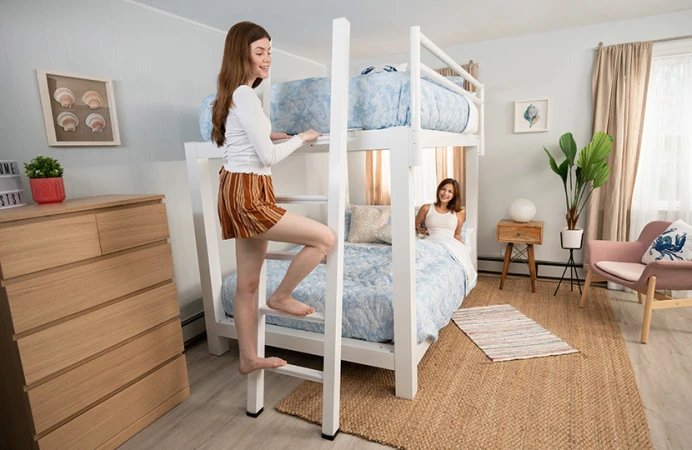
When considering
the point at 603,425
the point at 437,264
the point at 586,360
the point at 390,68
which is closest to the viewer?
the point at 603,425

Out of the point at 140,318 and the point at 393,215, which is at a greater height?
the point at 393,215

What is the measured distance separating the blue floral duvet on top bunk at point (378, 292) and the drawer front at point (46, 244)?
113 centimetres

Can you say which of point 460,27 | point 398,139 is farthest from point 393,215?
point 460,27

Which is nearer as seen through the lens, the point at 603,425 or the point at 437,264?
the point at 603,425

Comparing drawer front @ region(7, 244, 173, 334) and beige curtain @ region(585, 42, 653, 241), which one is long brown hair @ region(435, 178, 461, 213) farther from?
drawer front @ region(7, 244, 173, 334)

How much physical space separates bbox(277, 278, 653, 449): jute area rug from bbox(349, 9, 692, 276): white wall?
158cm

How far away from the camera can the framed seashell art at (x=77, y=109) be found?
2.29 m

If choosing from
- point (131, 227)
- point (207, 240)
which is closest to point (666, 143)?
point (207, 240)

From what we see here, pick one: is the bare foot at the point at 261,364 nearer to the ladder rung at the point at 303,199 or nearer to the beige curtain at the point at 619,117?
the ladder rung at the point at 303,199

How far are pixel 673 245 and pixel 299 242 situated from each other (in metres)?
2.81

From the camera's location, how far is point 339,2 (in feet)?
9.34

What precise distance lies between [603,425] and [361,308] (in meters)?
1.34

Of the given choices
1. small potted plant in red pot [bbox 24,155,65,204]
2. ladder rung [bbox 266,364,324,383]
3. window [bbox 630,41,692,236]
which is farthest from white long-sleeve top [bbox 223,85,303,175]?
window [bbox 630,41,692,236]

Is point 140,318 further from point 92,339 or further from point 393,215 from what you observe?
point 393,215
